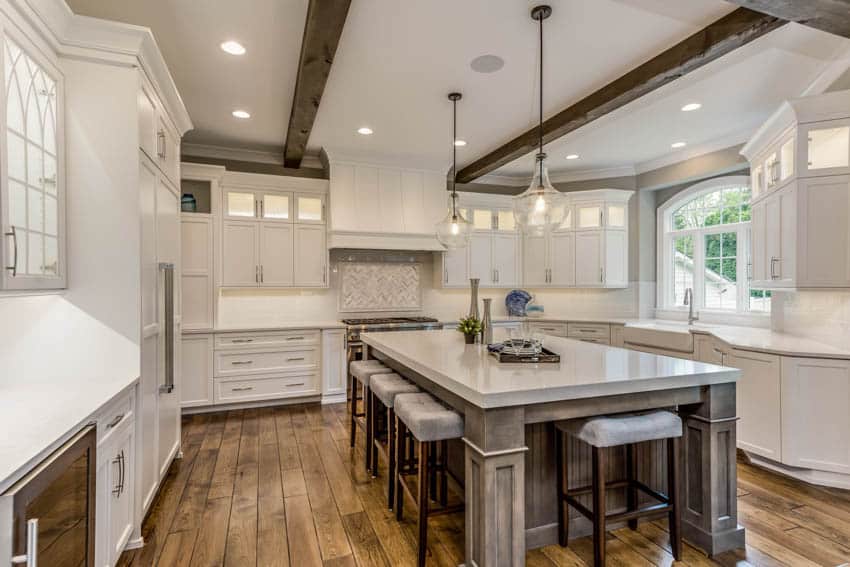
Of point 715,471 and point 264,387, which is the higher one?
point 715,471

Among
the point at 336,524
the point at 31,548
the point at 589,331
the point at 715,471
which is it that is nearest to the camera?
the point at 31,548

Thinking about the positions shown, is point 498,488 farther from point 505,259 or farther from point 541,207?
point 505,259

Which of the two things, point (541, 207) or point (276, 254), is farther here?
point (276, 254)

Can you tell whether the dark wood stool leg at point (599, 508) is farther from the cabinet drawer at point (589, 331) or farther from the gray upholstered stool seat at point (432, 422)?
the cabinet drawer at point (589, 331)

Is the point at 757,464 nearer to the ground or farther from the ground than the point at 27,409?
nearer to the ground

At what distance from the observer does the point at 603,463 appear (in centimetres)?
206

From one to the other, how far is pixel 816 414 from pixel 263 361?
4650 millimetres

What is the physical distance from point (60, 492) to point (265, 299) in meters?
3.84

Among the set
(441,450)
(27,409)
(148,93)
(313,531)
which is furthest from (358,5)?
(313,531)

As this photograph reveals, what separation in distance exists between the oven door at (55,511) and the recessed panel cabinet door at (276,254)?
3.31 meters

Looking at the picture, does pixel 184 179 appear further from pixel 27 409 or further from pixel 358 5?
pixel 27 409

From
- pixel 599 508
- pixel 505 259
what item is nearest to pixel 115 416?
pixel 599 508

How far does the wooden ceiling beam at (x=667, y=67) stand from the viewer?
242 centimetres

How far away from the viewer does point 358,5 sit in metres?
2.40
